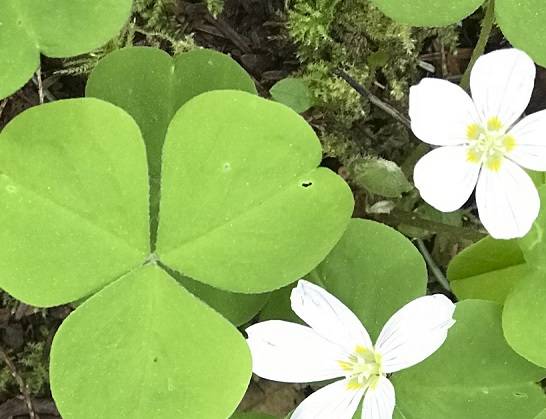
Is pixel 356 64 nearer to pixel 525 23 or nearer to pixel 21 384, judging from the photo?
pixel 525 23

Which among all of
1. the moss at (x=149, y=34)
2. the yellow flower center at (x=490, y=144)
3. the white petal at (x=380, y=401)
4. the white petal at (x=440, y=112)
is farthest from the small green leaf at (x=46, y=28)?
the white petal at (x=380, y=401)

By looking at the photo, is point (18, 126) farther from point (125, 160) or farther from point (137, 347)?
point (137, 347)

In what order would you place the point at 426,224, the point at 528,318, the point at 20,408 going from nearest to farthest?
1. the point at 528,318
2. the point at 426,224
3. the point at 20,408

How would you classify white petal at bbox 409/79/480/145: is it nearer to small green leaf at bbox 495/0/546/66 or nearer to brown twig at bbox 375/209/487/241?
small green leaf at bbox 495/0/546/66

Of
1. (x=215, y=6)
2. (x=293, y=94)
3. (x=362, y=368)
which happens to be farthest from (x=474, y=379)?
(x=215, y=6)

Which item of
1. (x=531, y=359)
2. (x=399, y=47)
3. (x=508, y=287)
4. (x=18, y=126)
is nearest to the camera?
(x=18, y=126)

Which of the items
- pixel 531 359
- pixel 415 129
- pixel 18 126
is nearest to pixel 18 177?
pixel 18 126

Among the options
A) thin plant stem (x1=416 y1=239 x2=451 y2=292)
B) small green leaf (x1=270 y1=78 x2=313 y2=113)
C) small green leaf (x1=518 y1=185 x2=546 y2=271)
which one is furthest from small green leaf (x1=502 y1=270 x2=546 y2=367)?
small green leaf (x1=270 y1=78 x2=313 y2=113)
